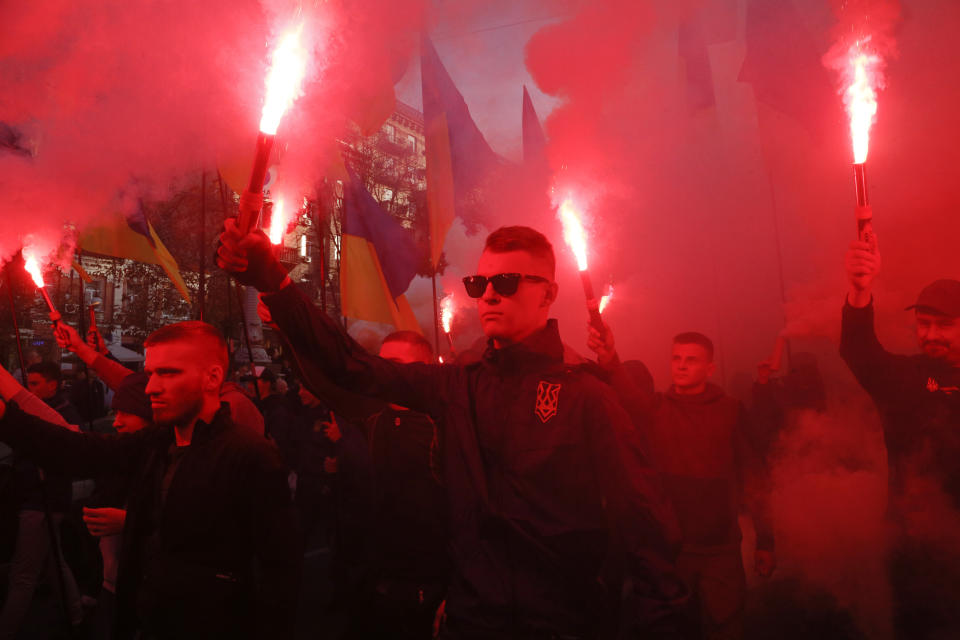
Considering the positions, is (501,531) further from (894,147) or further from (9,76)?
(894,147)

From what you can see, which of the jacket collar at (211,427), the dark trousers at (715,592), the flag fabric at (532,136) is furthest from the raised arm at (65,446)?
the flag fabric at (532,136)

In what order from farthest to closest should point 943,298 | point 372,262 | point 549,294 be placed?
point 372,262, point 943,298, point 549,294

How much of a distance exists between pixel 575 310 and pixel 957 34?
5279mm

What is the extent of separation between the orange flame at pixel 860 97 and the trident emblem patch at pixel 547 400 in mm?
1633

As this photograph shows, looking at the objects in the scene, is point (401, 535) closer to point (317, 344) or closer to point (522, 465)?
point (522, 465)

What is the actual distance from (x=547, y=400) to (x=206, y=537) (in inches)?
58.2

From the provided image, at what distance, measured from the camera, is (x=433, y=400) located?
223 centimetres

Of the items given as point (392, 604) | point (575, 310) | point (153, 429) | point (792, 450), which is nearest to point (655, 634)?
point (392, 604)

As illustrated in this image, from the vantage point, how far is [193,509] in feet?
7.86

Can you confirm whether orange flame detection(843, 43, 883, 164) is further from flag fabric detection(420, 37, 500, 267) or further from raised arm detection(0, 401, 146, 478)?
flag fabric detection(420, 37, 500, 267)

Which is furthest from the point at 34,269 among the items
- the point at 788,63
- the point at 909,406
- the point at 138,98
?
the point at 788,63

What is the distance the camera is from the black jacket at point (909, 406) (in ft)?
10.2

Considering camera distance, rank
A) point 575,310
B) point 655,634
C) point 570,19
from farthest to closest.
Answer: point 575,310 < point 570,19 < point 655,634

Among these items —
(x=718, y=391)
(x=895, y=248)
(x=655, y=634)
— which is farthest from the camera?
(x=895, y=248)
